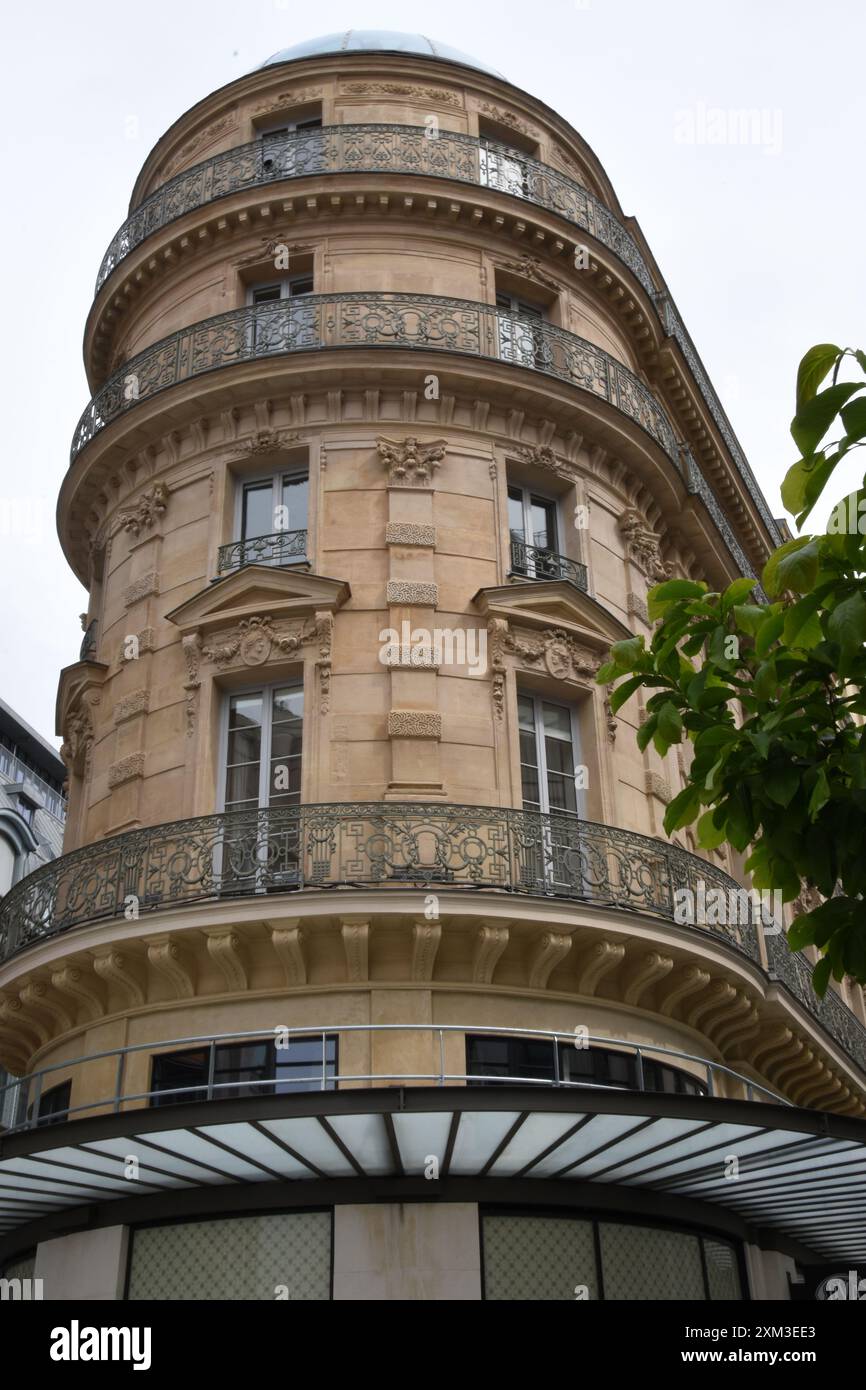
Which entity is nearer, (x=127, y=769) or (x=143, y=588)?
(x=127, y=769)

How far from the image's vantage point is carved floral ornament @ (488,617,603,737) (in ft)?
54.2

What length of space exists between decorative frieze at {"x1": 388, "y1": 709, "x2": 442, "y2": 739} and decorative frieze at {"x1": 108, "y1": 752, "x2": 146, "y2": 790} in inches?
125

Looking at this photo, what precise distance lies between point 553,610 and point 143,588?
17.2 feet

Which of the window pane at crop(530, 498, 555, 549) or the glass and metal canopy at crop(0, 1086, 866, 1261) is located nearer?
the glass and metal canopy at crop(0, 1086, 866, 1261)

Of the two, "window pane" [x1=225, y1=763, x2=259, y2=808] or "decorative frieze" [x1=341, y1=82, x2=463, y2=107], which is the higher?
"decorative frieze" [x1=341, y1=82, x2=463, y2=107]

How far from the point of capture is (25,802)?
157ft

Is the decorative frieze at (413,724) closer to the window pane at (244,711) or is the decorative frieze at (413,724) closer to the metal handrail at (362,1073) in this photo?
the window pane at (244,711)

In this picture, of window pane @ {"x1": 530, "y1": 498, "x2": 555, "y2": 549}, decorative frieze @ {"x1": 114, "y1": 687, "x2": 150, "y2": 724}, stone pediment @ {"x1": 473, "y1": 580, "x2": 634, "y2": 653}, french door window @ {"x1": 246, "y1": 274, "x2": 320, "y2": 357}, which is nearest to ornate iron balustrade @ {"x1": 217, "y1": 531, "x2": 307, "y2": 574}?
decorative frieze @ {"x1": 114, "y1": 687, "x2": 150, "y2": 724}

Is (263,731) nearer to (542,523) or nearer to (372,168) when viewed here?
(542,523)

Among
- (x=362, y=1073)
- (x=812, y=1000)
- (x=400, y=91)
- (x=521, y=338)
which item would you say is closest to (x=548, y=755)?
(x=362, y=1073)

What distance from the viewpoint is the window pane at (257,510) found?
18109 millimetres

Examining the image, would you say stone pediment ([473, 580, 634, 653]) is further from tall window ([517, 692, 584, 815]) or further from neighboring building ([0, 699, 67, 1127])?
neighboring building ([0, 699, 67, 1127])
